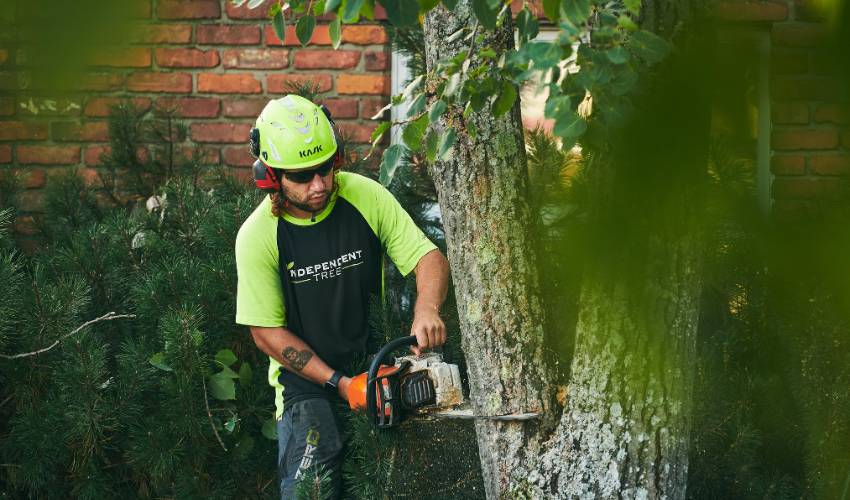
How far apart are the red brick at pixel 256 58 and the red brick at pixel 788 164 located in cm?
380

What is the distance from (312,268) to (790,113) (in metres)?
2.73

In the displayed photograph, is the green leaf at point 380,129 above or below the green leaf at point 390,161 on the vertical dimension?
above

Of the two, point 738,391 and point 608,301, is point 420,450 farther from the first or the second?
point 608,301

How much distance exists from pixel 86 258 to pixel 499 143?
73.9 inches

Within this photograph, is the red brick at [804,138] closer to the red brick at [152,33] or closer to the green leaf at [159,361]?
the red brick at [152,33]

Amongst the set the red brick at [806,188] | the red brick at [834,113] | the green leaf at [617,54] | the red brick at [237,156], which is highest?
Result: the red brick at [237,156]

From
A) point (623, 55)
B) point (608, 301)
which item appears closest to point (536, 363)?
point (623, 55)

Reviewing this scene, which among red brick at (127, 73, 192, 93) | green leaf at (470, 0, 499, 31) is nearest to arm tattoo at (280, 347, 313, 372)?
green leaf at (470, 0, 499, 31)

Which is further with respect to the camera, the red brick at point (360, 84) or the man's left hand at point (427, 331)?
the red brick at point (360, 84)

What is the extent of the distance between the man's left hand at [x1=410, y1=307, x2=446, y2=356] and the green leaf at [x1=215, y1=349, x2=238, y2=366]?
76 centimetres

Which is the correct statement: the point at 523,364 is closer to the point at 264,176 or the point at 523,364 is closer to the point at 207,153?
the point at 264,176

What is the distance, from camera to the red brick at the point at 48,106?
0.37m

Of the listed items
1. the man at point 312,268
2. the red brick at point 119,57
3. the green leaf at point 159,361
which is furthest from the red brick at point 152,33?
the green leaf at point 159,361

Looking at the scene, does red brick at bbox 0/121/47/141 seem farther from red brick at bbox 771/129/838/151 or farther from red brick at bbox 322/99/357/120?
red brick at bbox 322/99/357/120
